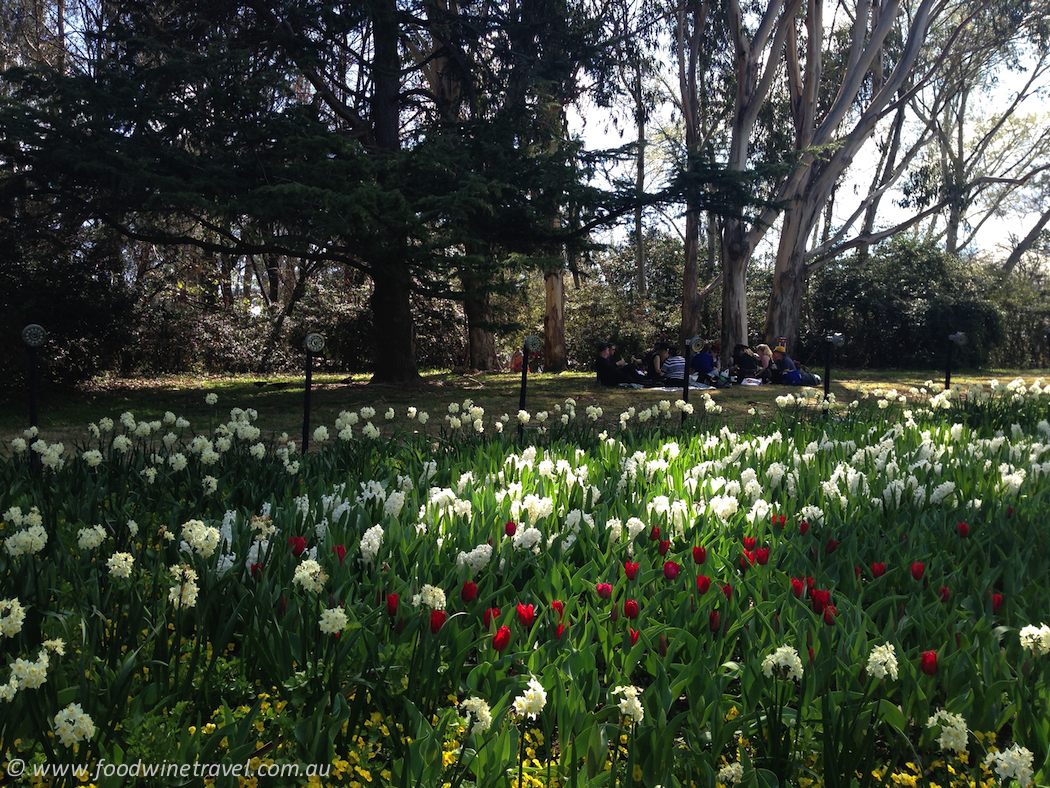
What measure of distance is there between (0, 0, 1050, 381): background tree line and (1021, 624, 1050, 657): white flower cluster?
7.72m

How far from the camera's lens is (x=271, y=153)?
10055 mm

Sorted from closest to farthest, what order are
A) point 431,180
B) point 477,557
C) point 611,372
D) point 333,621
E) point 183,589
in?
point 333,621, point 183,589, point 477,557, point 431,180, point 611,372

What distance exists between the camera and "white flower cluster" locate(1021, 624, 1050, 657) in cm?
211

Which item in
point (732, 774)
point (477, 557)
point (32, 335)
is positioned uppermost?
point (32, 335)

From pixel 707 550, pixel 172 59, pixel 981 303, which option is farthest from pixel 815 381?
pixel 707 550

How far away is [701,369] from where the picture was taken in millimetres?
14742

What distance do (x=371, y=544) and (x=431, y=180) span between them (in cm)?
845

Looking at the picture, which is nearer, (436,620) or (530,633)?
(436,620)

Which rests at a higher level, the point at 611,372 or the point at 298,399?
the point at 611,372

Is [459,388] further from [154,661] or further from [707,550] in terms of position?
[154,661]

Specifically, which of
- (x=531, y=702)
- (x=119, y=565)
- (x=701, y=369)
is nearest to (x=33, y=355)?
(x=119, y=565)

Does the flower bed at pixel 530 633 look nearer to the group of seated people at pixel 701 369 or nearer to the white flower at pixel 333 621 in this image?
the white flower at pixel 333 621

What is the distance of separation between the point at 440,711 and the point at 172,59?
386 inches

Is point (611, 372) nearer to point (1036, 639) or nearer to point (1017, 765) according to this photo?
point (1036, 639)
